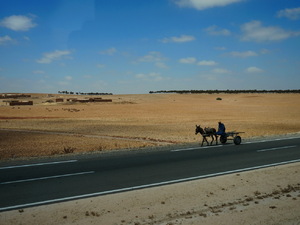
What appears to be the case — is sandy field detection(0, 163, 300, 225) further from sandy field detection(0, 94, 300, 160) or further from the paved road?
sandy field detection(0, 94, 300, 160)

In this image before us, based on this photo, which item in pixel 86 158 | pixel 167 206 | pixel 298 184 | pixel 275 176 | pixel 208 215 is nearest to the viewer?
pixel 208 215

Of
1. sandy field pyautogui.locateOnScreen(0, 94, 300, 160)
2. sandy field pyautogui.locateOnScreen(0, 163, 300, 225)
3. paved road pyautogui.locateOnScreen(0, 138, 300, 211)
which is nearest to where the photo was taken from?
Result: sandy field pyautogui.locateOnScreen(0, 163, 300, 225)

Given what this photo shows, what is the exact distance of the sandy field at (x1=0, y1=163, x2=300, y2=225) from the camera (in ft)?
26.1

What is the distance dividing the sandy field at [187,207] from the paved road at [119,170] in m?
0.79

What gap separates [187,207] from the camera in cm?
892

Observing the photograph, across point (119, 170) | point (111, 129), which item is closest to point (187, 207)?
point (119, 170)

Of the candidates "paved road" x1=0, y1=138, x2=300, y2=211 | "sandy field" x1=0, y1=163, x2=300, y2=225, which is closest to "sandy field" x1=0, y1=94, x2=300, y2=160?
"paved road" x1=0, y1=138, x2=300, y2=211

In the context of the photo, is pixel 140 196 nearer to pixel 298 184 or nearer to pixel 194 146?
pixel 298 184

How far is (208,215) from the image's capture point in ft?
27.2

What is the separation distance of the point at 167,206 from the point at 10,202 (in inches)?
192

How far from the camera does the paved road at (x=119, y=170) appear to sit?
10250mm

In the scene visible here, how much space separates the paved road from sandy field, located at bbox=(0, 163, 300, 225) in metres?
0.79

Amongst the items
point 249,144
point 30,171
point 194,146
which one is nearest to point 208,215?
point 30,171

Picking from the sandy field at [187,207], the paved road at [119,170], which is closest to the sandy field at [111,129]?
the paved road at [119,170]
